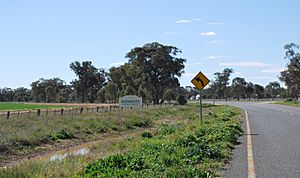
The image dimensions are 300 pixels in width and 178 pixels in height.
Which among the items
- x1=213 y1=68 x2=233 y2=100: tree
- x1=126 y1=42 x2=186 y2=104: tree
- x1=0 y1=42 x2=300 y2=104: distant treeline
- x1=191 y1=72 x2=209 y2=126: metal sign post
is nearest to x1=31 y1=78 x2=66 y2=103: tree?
x1=0 y1=42 x2=300 y2=104: distant treeline

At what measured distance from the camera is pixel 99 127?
2973cm

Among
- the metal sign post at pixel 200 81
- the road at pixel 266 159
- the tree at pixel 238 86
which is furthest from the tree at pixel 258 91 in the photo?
the road at pixel 266 159

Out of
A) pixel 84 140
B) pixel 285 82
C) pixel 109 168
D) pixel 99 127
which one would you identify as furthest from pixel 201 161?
pixel 285 82

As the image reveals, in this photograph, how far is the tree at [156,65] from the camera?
83.4 m

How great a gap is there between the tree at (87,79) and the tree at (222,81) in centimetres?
4876

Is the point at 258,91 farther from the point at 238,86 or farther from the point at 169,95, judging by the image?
the point at 169,95

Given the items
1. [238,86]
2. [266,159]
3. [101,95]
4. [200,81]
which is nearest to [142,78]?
[101,95]

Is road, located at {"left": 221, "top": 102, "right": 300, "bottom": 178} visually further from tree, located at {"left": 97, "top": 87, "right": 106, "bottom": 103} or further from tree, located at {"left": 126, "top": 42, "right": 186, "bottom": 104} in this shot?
tree, located at {"left": 97, "top": 87, "right": 106, "bottom": 103}

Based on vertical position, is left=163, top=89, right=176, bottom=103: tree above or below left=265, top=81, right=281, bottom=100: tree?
below

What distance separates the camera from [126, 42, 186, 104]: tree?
83.4m

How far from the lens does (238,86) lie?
163000mm

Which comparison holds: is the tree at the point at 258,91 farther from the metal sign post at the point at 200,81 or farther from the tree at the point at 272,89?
the metal sign post at the point at 200,81

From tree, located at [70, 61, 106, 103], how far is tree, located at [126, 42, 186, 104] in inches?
1787

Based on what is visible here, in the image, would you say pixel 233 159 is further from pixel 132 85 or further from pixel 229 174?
pixel 132 85
